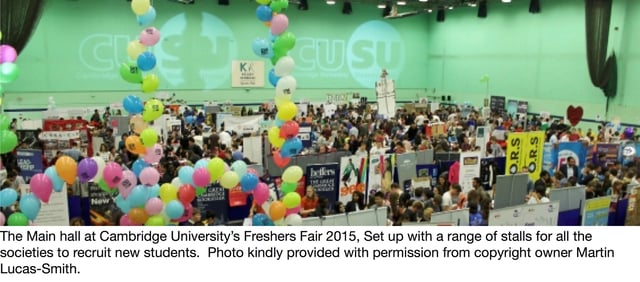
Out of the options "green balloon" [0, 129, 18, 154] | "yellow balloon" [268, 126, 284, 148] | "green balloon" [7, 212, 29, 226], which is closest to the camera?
"green balloon" [7, 212, 29, 226]

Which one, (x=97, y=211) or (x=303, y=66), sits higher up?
(x=303, y=66)

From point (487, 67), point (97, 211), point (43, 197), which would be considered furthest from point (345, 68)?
point (43, 197)

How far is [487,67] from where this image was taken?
2550cm

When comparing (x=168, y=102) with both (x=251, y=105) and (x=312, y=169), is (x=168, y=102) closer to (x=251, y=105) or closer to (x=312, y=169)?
(x=251, y=105)

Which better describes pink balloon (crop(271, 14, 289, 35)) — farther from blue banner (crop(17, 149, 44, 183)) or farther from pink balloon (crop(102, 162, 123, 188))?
blue banner (crop(17, 149, 44, 183))

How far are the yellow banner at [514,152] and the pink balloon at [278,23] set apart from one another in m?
5.23

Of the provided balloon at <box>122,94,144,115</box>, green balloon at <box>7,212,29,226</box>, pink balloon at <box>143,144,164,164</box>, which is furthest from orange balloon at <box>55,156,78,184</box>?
balloon at <box>122,94,144,115</box>

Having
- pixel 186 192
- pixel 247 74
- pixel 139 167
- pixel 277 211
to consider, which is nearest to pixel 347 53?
pixel 247 74

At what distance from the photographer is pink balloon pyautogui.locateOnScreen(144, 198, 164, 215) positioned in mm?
5621

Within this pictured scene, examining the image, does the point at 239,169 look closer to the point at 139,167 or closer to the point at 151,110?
the point at 139,167

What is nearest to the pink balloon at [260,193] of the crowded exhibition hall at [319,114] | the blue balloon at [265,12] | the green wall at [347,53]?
the crowded exhibition hall at [319,114]

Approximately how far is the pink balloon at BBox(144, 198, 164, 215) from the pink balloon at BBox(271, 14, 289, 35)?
92.4 inches

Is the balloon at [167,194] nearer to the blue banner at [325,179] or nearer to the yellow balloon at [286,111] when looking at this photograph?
the yellow balloon at [286,111]

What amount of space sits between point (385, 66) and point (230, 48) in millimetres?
8619
